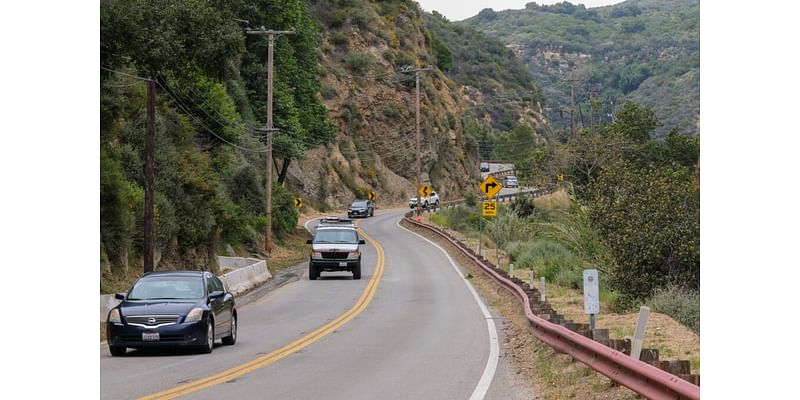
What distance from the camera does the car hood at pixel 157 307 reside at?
1700cm

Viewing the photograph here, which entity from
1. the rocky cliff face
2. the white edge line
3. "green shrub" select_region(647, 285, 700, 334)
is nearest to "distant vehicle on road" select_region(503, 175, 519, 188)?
the rocky cliff face

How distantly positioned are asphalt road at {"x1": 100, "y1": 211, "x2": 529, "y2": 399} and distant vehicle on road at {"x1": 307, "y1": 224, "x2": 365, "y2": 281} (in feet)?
14.0

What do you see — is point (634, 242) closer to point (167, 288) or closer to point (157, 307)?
point (167, 288)

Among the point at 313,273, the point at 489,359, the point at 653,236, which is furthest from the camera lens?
the point at 313,273

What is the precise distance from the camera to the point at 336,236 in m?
38.1

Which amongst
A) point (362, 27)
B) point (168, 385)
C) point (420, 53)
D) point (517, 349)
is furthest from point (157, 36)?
point (420, 53)

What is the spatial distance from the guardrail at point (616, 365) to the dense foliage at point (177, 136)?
14.2 m

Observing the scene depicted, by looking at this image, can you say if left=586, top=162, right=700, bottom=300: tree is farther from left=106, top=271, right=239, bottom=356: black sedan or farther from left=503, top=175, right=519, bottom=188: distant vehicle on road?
left=503, top=175, right=519, bottom=188: distant vehicle on road

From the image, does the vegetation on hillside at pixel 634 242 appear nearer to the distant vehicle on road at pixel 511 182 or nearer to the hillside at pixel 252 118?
the hillside at pixel 252 118

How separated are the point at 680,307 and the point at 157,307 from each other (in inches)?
532

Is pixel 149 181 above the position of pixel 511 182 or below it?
below

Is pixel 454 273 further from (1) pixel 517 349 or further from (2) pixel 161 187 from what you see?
(1) pixel 517 349

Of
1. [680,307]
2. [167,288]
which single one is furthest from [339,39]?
[167,288]

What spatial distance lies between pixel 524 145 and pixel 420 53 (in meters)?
30.1
